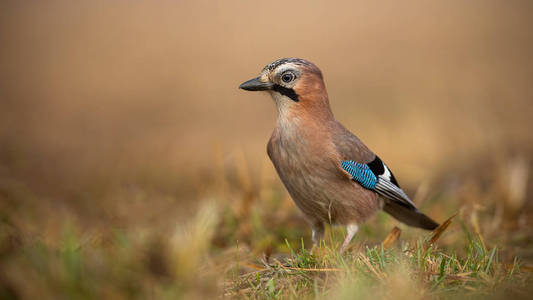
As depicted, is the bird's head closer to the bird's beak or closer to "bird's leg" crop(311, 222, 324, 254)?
the bird's beak

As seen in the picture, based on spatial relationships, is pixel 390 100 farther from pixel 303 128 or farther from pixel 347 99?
pixel 303 128

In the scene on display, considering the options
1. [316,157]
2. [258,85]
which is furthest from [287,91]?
[316,157]

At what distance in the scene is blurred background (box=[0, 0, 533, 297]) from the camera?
463 centimetres

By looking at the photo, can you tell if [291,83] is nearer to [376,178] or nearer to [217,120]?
[376,178]

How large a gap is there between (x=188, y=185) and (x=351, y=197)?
3028 millimetres

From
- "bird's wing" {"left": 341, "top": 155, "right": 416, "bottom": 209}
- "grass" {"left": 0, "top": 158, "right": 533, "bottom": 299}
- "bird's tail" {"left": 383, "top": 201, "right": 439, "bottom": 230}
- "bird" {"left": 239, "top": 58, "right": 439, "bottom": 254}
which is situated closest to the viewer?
"grass" {"left": 0, "top": 158, "right": 533, "bottom": 299}

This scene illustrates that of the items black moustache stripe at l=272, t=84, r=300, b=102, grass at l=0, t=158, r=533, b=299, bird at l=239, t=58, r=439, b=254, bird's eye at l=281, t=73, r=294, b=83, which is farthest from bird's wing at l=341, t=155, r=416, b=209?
bird's eye at l=281, t=73, r=294, b=83

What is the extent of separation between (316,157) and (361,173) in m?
0.39

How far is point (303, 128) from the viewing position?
12.2 ft

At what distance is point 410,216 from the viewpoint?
4.19 meters

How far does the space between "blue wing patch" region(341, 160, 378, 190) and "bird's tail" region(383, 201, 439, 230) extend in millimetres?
372

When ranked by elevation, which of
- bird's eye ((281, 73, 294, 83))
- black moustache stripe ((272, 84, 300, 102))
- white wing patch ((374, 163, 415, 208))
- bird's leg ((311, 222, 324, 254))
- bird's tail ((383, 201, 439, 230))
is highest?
bird's eye ((281, 73, 294, 83))

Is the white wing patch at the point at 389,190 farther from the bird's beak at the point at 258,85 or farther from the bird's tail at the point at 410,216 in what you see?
the bird's beak at the point at 258,85

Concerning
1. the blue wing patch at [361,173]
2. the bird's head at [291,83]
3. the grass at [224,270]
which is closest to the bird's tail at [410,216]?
the grass at [224,270]
